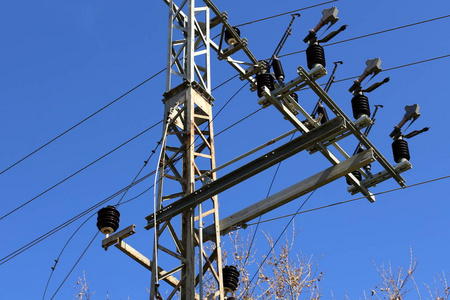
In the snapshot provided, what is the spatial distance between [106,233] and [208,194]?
5.20 feet

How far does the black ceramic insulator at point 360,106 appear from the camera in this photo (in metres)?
10.0

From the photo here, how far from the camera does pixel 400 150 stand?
1046 cm

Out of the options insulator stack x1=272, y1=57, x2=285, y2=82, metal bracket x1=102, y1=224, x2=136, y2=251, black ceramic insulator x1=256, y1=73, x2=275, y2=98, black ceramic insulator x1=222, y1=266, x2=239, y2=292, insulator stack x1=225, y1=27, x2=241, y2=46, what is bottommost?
black ceramic insulator x1=222, y1=266, x2=239, y2=292

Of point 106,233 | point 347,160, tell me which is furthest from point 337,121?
point 106,233

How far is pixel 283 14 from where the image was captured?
1417 centimetres

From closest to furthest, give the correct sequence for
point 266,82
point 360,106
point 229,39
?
point 360,106, point 266,82, point 229,39

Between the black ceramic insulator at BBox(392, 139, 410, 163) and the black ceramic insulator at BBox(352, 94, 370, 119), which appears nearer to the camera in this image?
the black ceramic insulator at BBox(352, 94, 370, 119)

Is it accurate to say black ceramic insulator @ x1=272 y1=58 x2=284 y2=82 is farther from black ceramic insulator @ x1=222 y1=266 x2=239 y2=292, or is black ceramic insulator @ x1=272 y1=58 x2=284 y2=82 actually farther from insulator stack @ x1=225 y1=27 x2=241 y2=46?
black ceramic insulator @ x1=222 y1=266 x2=239 y2=292

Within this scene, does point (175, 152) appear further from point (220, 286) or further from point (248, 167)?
point (220, 286)

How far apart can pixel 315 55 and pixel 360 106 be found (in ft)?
3.19

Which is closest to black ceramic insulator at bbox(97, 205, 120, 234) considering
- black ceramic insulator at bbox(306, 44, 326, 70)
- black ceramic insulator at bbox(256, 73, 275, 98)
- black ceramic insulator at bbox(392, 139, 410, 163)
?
black ceramic insulator at bbox(256, 73, 275, 98)

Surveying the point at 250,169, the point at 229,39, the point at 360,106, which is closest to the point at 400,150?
the point at 360,106

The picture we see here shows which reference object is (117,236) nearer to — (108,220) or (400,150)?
(108,220)

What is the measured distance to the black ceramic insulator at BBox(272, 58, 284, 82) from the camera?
10359 mm
